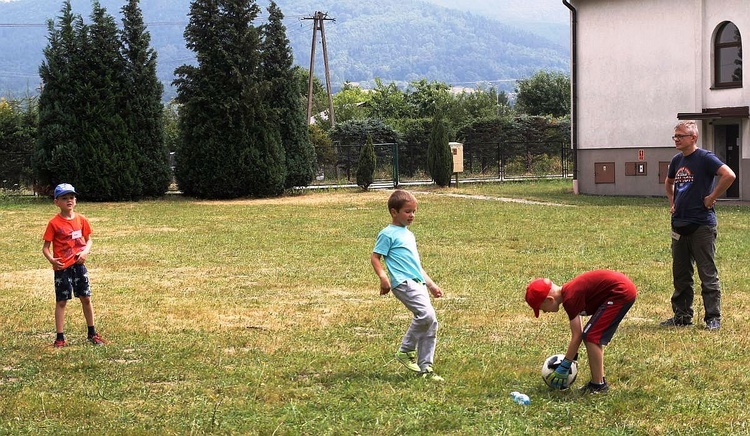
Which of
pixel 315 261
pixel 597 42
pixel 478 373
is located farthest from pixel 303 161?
pixel 478 373

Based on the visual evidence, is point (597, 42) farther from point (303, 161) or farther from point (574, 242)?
point (574, 242)

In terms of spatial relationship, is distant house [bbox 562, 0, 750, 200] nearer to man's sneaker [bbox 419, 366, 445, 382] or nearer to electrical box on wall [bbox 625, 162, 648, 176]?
electrical box on wall [bbox 625, 162, 648, 176]

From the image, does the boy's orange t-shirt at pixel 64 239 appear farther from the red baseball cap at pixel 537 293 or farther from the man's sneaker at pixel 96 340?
the red baseball cap at pixel 537 293

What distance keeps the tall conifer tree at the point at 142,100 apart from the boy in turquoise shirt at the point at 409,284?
88.0 feet

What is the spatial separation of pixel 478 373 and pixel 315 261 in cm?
823

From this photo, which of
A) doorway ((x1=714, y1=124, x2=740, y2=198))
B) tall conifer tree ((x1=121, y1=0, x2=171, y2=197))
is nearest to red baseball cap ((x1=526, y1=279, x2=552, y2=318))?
doorway ((x1=714, y1=124, x2=740, y2=198))

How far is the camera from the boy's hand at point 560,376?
6.86 meters

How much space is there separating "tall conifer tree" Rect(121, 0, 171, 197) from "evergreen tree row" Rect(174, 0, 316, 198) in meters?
0.98

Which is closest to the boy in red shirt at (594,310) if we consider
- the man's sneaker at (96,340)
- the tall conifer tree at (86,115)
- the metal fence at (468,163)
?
the man's sneaker at (96,340)

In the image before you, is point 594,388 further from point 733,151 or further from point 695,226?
point 733,151

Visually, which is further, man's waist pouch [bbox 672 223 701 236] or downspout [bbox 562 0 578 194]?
downspout [bbox 562 0 578 194]

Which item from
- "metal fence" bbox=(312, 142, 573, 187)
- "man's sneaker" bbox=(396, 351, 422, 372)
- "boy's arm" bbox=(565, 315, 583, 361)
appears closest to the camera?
"boy's arm" bbox=(565, 315, 583, 361)

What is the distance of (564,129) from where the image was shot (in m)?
55.7

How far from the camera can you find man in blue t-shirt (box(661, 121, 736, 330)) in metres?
9.58
